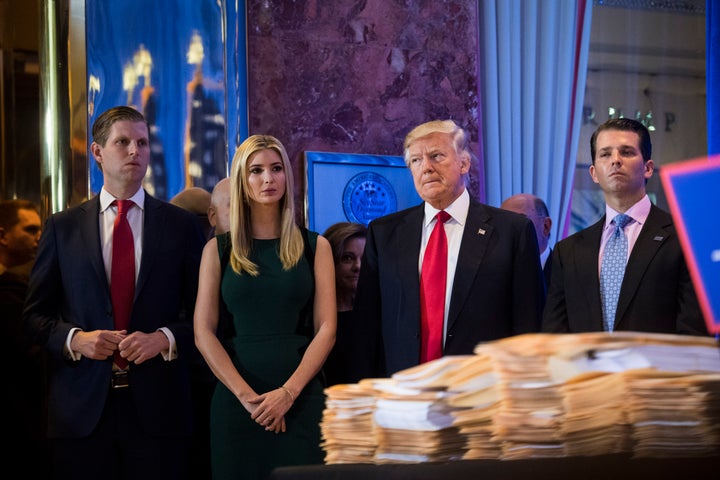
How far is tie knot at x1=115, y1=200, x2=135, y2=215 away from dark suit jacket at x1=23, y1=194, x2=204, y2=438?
0.06 metres

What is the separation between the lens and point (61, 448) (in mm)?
3254

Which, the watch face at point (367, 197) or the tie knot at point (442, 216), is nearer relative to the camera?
the tie knot at point (442, 216)

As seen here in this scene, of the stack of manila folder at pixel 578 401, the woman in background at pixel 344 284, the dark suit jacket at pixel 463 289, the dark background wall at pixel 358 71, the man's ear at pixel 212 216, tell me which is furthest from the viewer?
the dark background wall at pixel 358 71

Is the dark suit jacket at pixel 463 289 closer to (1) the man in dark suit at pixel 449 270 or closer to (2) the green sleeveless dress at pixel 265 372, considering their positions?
(1) the man in dark suit at pixel 449 270

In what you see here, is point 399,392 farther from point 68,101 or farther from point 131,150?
point 68,101

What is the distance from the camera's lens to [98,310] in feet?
10.8

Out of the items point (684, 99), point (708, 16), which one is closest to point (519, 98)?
point (708, 16)

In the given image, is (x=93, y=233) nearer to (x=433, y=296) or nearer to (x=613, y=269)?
(x=433, y=296)

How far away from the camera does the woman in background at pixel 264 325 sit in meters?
3.17

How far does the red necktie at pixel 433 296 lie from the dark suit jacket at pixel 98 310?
78cm

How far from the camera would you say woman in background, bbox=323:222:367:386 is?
12.1ft

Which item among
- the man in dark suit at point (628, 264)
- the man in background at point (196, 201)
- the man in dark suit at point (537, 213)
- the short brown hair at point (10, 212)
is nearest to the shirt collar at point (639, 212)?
the man in dark suit at point (628, 264)

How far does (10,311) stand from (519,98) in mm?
3040

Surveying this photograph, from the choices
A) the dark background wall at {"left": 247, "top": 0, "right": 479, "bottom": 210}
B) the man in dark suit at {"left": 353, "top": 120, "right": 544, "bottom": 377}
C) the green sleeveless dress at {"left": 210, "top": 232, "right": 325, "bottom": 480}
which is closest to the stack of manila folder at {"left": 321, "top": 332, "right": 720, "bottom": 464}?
the man in dark suit at {"left": 353, "top": 120, "right": 544, "bottom": 377}
